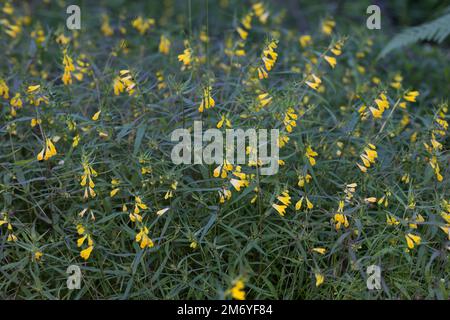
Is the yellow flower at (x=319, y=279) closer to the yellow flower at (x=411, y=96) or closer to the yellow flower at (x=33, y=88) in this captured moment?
the yellow flower at (x=411, y=96)

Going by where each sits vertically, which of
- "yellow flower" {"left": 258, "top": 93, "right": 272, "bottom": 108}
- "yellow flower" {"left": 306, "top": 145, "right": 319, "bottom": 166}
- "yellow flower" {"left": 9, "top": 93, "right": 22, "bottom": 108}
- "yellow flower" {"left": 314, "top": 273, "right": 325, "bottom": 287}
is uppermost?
"yellow flower" {"left": 258, "top": 93, "right": 272, "bottom": 108}

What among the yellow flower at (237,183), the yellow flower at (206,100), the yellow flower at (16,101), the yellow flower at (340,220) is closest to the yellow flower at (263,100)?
the yellow flower at (206,100)

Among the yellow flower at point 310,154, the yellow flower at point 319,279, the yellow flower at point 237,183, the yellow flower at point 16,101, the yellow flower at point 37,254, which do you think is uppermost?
the yellow flower at point 16,101

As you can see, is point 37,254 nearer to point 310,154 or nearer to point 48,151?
point 48,151

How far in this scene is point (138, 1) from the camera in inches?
221

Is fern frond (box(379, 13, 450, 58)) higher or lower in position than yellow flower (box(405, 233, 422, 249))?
higher

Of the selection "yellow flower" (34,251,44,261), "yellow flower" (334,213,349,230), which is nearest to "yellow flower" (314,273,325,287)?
"yellow flower" (334,213,349,230)

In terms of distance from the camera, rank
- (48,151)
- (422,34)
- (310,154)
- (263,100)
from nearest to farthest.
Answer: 1. (48,151)
2. (310,154)
3. (263,100)
4. (422,34)

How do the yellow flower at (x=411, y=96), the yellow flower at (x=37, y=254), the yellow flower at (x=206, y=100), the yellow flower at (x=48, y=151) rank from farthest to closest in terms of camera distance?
the yellow flower at (x=411, y=96) < the yellow flower at (x=206, y=100) < the yellow flower at (x=48, y=151) < the yellow flower at (x=37, y=254)

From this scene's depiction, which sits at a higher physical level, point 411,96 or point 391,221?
point 411,96

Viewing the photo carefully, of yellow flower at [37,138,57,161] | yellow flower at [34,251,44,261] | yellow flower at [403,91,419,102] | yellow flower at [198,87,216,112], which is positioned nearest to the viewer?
yellow flower at [34,251,44,261]

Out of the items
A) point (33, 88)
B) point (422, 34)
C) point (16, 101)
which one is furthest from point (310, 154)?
point (422, 34)

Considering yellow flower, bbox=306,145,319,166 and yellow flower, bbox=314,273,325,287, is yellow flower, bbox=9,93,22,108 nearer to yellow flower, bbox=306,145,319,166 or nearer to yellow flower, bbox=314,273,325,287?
yellow flower, bbox=306,145,319,166
